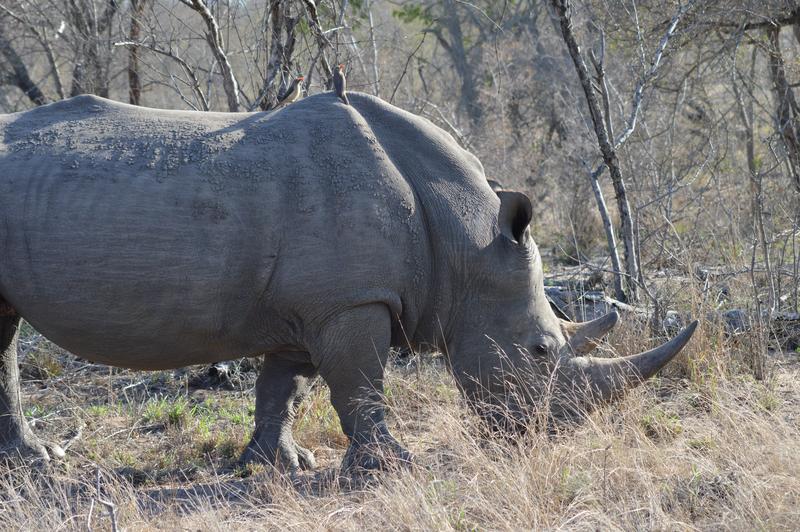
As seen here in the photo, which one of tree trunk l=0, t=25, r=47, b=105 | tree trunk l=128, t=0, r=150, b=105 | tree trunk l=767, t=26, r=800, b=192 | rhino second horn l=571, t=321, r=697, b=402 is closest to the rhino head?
rhino second horn l=571, t=321, r=697, b=402

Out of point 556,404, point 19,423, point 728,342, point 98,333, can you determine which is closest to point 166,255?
point 98,333

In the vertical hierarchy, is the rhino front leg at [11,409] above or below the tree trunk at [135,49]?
below

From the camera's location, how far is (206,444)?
5602 millimetres

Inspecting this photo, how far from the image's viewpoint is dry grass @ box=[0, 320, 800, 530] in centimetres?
384

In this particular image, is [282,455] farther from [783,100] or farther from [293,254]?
[783,100]

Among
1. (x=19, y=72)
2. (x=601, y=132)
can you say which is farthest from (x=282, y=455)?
(x=19, y=72)

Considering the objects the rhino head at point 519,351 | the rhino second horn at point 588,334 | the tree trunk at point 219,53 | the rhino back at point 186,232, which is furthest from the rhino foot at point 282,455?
the tree trunk at point 219,53

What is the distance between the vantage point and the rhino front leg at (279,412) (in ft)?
17.4

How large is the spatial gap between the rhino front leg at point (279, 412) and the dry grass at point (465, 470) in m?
0.17

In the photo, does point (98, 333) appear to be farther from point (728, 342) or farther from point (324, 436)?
point (728, 342)

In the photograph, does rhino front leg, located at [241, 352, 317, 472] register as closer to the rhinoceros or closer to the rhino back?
the rhinoceros

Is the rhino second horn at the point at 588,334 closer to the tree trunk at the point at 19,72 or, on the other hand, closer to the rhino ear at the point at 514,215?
the rhino ear at the point at 514,215

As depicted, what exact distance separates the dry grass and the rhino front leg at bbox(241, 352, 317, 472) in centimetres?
17

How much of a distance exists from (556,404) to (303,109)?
200 cm
